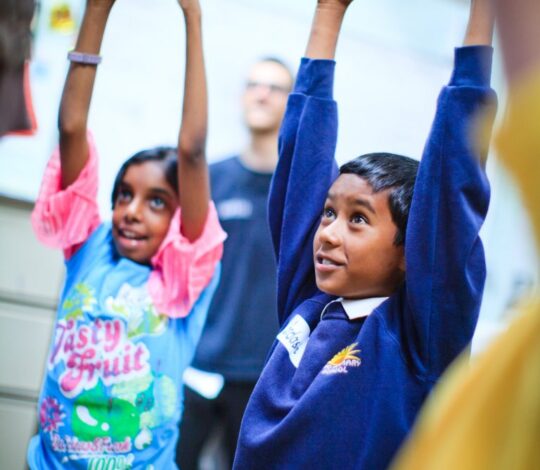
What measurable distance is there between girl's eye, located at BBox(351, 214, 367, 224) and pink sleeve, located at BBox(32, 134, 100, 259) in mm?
656

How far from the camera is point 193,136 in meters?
1.45

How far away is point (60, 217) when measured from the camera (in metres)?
1.53

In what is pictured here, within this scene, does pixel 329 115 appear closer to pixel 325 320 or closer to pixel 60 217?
pixel 325 320

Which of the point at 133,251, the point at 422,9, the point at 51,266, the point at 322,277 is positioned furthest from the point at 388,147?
the point at 322,277

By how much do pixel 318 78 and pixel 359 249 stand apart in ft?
0.98

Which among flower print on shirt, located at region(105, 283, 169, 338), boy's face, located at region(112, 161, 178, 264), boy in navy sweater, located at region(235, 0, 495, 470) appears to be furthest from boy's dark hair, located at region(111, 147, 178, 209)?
boy in navy sweater, located at region(235, 0, 495, 470)

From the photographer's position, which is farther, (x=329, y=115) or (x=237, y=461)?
(x=329, y=115)

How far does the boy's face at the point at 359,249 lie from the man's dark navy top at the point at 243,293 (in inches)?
44.1

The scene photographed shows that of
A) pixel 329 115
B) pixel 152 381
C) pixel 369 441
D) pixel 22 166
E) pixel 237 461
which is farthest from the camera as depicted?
pixel 22 166

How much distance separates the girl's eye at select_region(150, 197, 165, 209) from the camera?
1.58 meters

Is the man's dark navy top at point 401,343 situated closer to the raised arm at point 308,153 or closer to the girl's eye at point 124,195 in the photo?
the raised arm at point 308,153

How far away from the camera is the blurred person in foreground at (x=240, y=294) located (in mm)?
2197

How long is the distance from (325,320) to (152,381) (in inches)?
19.8

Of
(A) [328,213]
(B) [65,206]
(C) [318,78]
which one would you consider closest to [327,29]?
(C) [318,78]
